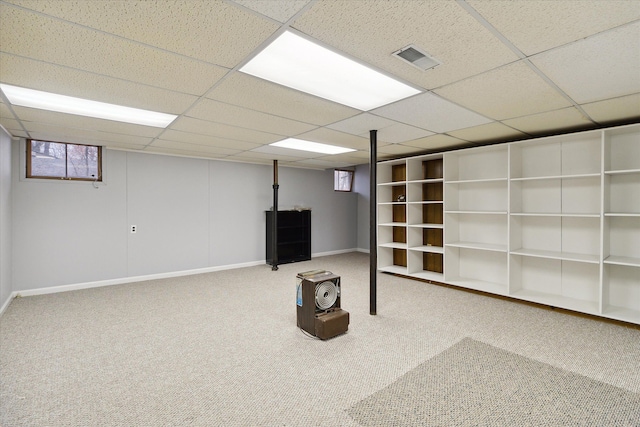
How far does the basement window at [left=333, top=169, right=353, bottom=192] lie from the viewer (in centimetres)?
823

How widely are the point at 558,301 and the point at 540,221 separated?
1080 millimetres

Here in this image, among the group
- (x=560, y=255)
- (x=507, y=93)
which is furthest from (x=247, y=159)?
(x=560, y=255)

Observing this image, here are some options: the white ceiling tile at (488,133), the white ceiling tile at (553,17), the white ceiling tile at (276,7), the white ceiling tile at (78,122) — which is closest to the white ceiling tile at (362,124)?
the white ceiling tile at (488,133)

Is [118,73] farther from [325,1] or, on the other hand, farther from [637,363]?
[637,363]

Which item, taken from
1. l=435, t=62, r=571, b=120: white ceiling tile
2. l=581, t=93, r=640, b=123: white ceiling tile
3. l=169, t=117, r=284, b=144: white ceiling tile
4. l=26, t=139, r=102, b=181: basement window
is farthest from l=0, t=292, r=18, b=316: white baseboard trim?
l=581, t=93, r=640, b=123: white ceiling tile

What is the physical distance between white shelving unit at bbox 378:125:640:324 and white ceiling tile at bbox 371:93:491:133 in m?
1.20

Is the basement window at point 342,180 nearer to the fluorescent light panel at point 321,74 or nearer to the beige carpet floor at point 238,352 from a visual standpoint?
the beige carpet floor at point 238,352

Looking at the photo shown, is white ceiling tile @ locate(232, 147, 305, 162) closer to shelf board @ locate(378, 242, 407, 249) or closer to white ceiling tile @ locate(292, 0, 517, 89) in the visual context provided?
shelf board @ locate(378, 242, 407, 249)

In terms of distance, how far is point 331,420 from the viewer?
1.85m

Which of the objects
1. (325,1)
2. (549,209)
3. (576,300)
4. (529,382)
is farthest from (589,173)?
(325,1)

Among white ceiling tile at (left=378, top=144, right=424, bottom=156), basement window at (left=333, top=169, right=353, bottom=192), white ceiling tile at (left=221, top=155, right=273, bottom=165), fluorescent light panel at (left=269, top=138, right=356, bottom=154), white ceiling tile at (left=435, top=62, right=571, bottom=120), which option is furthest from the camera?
basement window at (left=333, top=169, right=353, bottom=192)

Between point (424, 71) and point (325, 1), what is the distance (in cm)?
100

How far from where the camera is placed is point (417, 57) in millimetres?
1912

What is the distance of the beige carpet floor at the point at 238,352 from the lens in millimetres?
1971
